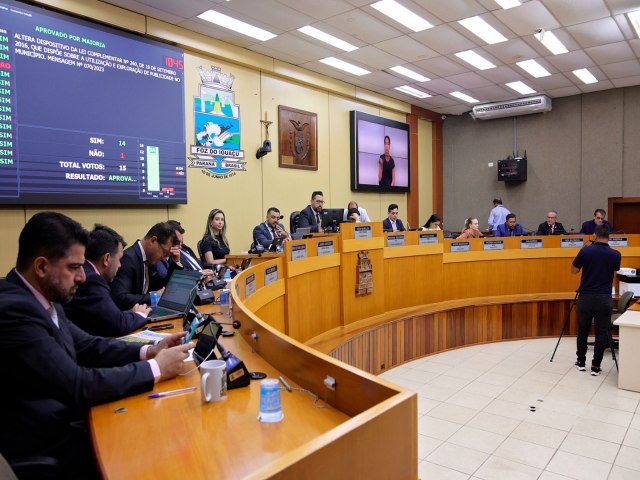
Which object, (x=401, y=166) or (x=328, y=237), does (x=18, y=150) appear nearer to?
(x=328, y=237)

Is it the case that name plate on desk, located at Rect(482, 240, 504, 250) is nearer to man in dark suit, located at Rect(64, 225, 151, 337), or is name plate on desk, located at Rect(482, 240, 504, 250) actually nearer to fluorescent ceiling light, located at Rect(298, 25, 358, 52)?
fluorescent ceiling light, located at Rect(298, 25, 358, 52)

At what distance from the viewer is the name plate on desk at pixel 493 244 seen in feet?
19.2

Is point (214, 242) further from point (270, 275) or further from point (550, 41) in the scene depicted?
point (550, 41)

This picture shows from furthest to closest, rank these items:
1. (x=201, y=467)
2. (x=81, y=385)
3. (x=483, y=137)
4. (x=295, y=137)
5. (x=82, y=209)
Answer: (x=483, y=137), (x=295, y=137), (x=82, y=209), (x=81, y=385), (x=201, y=467)

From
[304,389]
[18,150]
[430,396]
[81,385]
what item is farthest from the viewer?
[18,150]

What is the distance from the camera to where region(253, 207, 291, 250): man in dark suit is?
5477mm

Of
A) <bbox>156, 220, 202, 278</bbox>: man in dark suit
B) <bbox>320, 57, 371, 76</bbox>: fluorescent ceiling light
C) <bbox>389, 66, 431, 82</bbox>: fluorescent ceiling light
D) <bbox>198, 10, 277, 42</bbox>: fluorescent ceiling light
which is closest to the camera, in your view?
<bbox>156, 220, 202, 278</bbox>: man in dark suit

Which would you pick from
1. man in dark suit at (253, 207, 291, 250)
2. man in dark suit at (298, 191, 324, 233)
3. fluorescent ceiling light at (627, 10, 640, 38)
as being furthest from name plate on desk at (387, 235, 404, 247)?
fluorescent ceiling light at (627, 10, 640, 38)

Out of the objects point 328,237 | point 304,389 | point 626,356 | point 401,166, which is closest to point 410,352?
point 328,237

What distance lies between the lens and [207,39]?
5.87 meters

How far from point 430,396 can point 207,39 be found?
501 centimetres

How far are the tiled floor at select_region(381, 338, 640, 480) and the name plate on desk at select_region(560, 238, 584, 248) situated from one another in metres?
1.51

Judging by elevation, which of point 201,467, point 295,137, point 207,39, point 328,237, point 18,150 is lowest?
point 201,467

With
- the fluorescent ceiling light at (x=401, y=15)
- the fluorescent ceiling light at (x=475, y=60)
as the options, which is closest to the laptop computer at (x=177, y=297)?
the fluorescent ceiling light at (x=401, y=15)
